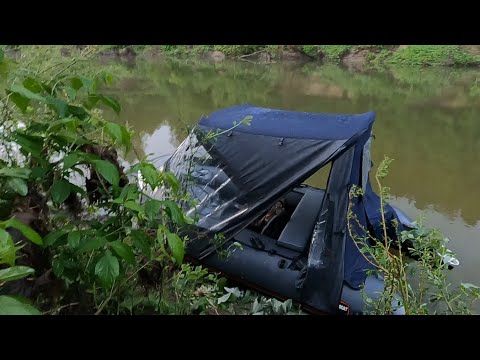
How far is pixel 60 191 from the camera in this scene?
39.9 inches

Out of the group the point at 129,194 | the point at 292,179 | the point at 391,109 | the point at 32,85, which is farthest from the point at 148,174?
the point at 391,109

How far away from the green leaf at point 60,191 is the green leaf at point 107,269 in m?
0.23

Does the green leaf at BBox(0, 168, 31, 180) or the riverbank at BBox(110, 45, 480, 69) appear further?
the riverbank at BBox(110, 45, 480, 69)

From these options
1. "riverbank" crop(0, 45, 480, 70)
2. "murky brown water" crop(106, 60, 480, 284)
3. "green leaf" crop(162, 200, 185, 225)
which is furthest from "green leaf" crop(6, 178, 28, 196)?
"riverbank" crop(0, 45, 480, 70)

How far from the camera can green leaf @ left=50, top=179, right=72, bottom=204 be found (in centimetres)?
101

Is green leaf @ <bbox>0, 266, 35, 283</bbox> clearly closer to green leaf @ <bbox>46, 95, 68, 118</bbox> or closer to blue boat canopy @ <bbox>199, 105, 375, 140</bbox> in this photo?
green leaf @ <bbox>46, 95, 68, 118</bbox>

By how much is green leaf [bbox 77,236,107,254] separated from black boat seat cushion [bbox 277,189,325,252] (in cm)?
239

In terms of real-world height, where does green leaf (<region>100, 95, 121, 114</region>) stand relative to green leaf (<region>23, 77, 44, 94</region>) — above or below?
below

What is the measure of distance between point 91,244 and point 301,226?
2580 mm

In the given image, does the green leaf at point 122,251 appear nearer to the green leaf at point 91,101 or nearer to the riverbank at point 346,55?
the green leaf at point 91,101

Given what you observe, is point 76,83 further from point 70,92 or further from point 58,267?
point 58,267

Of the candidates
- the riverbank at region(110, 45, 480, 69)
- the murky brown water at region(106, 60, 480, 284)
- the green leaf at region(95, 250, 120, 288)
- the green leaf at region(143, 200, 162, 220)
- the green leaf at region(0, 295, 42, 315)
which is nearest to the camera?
the green leaf at region(0, 295, 42, 315)

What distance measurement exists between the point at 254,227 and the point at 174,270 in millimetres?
2040
